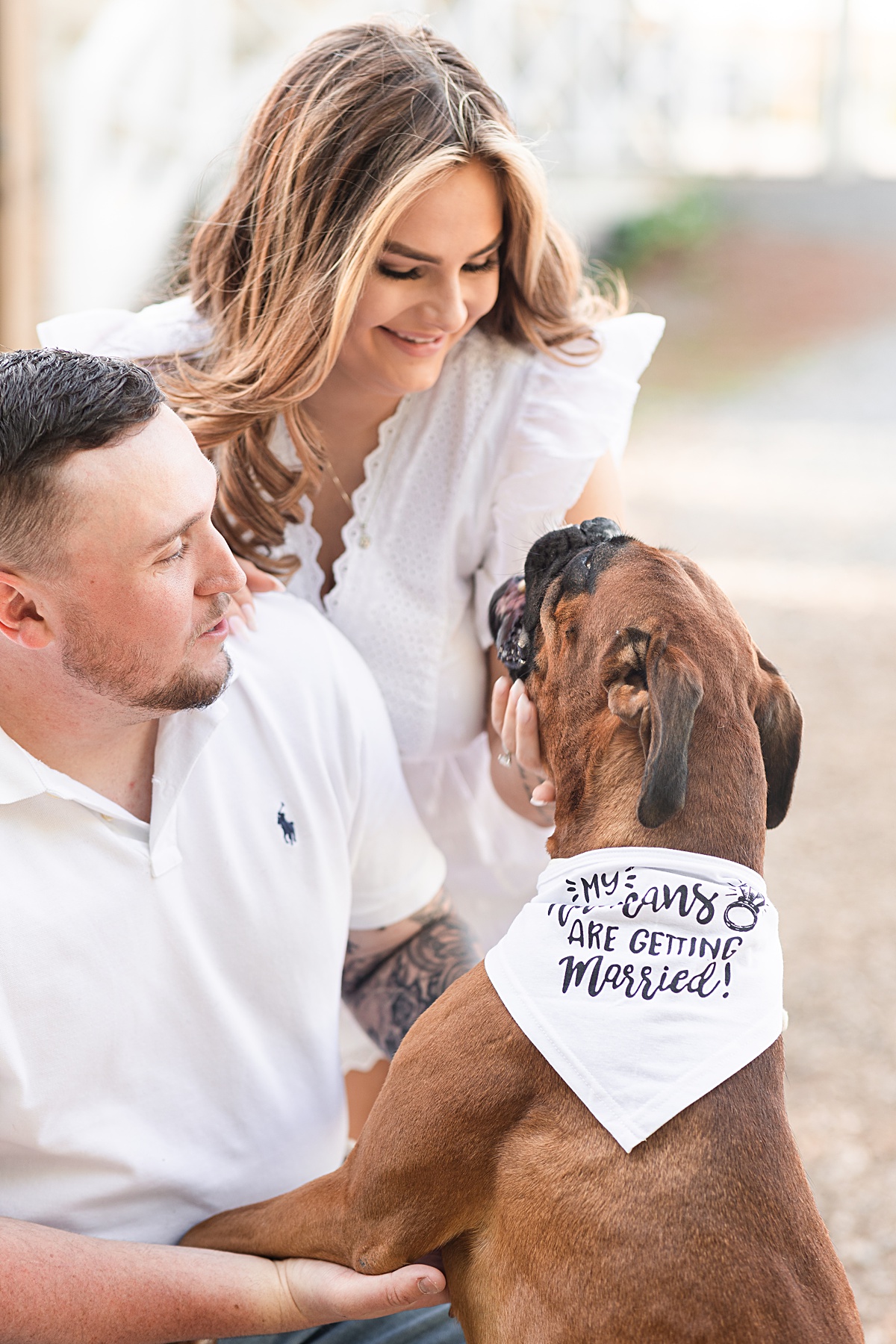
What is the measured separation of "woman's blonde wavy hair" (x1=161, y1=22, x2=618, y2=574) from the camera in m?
2.31

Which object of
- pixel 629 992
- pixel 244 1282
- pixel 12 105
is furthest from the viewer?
pixel 12 105

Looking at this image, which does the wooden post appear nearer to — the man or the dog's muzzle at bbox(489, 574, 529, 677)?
the dog's muzzle at bbox(489, 574, 529, 677)

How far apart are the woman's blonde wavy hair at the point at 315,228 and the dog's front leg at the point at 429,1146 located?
1.09m

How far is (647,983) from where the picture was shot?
1.74 m

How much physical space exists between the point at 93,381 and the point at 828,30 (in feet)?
56.7

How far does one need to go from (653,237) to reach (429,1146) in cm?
1388

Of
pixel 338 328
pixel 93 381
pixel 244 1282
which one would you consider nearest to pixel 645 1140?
pixel 244 1282

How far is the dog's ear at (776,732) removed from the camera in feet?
→ 6.79

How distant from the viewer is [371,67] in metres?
2.38

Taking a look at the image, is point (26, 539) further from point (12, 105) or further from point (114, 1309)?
point (12, 105)

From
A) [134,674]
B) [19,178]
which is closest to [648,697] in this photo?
[134,674]

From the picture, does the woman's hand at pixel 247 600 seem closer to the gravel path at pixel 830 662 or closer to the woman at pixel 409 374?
the woman at pixel 409 374

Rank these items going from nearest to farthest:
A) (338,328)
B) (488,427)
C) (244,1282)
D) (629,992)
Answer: (629,992), (244,1282), (338,328), (488,427)

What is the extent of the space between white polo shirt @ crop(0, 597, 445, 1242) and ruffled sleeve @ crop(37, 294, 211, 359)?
0.61 meters
